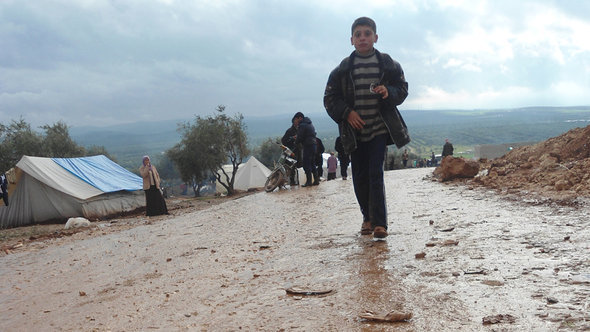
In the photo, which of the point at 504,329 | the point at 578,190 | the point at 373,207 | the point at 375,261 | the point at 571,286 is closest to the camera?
the point at 504,329

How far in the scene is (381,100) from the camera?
13.8 feet

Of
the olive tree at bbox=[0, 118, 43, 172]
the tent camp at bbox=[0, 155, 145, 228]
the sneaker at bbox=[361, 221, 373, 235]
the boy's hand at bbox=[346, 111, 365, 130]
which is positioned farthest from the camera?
the olive tree at bbox=[0, 118, 43, 172]

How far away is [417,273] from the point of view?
292 centimetres

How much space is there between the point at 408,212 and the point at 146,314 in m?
3.83

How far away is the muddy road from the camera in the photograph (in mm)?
2262

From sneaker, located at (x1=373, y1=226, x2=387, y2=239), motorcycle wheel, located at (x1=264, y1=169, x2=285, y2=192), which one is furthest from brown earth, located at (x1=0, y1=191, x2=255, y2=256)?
sneaker, located at (x1=373, y1=226, x2=387, y2=239)

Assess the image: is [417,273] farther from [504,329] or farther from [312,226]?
[312,226]

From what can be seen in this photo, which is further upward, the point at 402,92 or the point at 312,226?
the point at 402,92

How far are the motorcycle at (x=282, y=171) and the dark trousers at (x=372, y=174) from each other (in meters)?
8.77


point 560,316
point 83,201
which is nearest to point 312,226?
point 560,316

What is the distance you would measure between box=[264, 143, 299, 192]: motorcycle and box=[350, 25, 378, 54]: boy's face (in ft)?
29.7

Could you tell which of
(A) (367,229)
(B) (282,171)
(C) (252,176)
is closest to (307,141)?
(B) (282,171)

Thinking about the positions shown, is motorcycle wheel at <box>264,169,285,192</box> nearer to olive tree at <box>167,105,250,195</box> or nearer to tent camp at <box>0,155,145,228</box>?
tent camp at <box>0,155,145,228</box>

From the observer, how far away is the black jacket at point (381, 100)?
4148 millimetres
